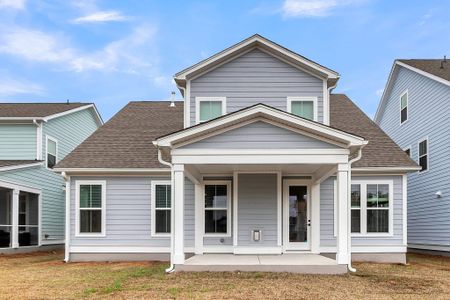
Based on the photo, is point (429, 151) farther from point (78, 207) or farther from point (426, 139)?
point (78, 207)

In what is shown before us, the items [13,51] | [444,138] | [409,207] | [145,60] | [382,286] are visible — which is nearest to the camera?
[382,286]

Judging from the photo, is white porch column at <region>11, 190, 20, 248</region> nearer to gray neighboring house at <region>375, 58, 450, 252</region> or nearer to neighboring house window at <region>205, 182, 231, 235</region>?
neighboring house window at <region>205, 182, 231, 235</region>

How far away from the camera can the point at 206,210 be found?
12.6 metres

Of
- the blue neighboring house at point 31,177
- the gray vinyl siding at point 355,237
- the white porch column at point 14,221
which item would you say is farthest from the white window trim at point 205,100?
the white porch column at point 14,221

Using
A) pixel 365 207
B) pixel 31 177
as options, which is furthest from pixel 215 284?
pixel 31 177

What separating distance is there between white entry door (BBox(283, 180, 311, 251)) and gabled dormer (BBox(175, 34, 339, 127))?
6.90ft

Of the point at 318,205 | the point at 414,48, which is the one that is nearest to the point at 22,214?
the point at 318,205

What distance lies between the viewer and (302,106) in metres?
12.7

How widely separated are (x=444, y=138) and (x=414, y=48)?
13696 mm

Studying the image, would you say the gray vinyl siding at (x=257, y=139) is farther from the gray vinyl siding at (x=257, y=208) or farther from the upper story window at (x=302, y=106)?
the upper story window at (x=302, y=106)

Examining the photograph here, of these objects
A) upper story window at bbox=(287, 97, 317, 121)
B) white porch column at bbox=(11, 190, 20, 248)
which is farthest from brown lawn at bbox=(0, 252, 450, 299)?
white porch column at bbox=(11, 190, 20, 248)

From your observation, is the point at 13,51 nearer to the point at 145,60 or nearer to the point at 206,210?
the point at 145,60

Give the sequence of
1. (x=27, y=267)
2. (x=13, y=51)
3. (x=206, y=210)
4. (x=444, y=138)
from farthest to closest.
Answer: (x=13, y=51) < (x=444, y=138) < (x=206, y=210) < (x=27, y=267)

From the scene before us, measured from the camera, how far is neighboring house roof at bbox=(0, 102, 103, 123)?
690 inches
